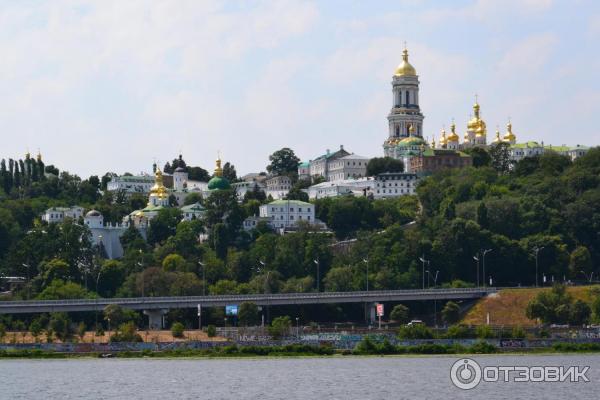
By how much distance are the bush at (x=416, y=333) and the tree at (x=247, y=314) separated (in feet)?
56.2

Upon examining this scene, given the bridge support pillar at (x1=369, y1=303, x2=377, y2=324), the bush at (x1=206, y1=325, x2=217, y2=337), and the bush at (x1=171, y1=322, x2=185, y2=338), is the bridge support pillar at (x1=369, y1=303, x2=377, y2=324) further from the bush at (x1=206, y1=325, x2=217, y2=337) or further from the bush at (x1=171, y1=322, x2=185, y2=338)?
the bush at (x1=171, y1=322, x2=185, y2=338)

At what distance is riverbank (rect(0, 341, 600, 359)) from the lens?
129000mm

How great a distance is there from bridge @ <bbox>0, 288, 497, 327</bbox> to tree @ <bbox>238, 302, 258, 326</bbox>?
1.91 metres

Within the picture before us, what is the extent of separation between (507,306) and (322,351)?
30847 mm

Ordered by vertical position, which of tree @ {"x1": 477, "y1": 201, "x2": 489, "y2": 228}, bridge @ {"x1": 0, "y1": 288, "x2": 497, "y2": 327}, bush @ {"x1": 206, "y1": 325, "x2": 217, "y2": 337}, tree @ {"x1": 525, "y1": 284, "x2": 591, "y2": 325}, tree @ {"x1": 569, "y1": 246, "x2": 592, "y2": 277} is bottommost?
bush @ {"x1": 206, "y1": 325, "x2": 217, "y2": 337}

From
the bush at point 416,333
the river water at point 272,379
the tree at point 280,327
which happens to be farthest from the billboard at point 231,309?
the river water at point 272,379

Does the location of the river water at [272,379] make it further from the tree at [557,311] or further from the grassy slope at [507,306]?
the grassy slope at [507,306]

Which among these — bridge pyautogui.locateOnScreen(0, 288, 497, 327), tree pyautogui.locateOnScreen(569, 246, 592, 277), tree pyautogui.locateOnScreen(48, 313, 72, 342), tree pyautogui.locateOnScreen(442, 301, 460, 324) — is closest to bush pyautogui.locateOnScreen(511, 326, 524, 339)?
tree pyautogui.locateOnScreen(442, 301, 460, 324)

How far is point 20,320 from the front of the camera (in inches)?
6137

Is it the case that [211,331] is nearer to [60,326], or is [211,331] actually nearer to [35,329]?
[60,326]

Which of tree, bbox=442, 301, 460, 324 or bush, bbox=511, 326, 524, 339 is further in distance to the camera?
tree, bbox=442, 301, 460, 324

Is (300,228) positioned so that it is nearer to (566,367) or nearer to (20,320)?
(20,320)

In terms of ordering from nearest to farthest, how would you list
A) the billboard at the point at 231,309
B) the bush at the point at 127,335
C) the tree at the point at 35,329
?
the bush at the point at 127,335 → the tree at the point at 35,329 → the billboard at the point at 231,309

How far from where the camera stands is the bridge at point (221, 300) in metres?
154
